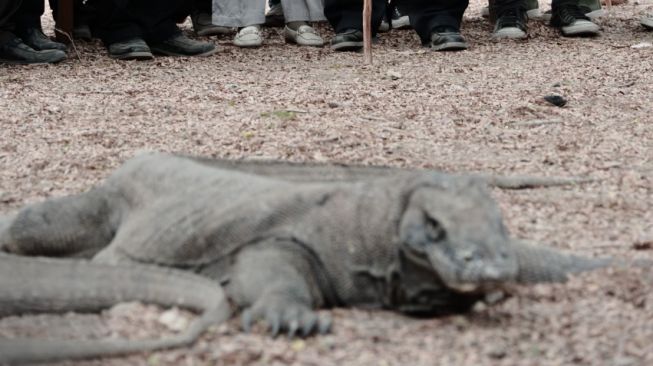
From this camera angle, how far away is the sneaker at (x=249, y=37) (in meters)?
8.00

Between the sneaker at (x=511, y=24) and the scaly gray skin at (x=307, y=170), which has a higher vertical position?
the scaly gray skin at (x=307, y=170)

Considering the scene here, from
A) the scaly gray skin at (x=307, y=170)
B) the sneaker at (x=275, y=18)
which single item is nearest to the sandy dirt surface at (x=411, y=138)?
the sneaker at (x=275, y=18)

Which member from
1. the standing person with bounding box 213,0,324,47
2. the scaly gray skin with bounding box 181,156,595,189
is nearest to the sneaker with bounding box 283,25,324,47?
the standing person with bounding box 213,0,324,47

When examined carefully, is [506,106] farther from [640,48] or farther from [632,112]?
[640,48]

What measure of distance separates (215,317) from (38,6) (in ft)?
17.6

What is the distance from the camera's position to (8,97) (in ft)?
20.5

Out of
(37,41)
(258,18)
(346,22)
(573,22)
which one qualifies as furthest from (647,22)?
(37,41)

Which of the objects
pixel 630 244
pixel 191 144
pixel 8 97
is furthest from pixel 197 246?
pixel 8 97

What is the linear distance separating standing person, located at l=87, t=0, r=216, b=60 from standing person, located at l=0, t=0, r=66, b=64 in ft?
1.23

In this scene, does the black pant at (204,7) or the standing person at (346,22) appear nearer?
the standing person at (346,22)

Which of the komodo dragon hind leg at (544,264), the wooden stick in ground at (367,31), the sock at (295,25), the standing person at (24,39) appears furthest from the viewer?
the sock at (295,25)

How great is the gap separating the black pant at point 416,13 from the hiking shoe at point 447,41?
72mm

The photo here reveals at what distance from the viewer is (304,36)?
8.09 m

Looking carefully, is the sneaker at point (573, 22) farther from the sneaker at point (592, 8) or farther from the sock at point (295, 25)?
the sock at point (295, 25)
